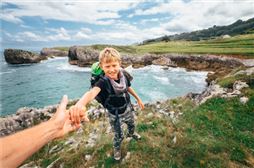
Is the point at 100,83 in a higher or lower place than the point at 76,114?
lower

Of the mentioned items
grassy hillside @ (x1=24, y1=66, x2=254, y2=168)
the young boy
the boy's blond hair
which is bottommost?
grassy hillside @ (x1=24, y1=66, x2=254, y2=168)

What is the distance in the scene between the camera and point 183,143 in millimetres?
8477

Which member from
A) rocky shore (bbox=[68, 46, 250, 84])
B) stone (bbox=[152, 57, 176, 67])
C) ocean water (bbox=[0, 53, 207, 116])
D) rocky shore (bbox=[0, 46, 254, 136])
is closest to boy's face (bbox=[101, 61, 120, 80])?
rocky shore (bbox=[0, 46, 254, 136])

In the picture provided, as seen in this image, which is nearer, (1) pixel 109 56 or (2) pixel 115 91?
(1) pixel 109 56

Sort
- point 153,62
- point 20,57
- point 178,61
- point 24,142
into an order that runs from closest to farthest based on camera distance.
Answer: point 24,142, point 178,61, point 153,62, point 20,57

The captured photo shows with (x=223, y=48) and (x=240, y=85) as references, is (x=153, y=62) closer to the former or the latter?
(x=223, y=48)

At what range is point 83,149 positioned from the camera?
911 centimetres

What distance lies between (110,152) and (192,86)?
31.4 m

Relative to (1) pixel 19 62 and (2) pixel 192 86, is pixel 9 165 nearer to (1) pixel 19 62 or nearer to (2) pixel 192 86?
(2) pixel 192 86

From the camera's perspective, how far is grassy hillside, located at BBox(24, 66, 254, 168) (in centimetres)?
757

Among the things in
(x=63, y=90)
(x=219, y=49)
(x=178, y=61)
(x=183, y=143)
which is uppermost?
(x=183, y=143)

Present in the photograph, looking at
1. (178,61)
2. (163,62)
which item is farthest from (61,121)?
(178,61)

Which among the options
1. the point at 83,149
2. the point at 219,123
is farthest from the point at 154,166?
the point at 219,123

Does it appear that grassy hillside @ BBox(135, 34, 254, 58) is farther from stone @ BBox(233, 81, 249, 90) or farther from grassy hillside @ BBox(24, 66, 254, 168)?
grassy hillside @ BBox(24, 66, 254, 168)
